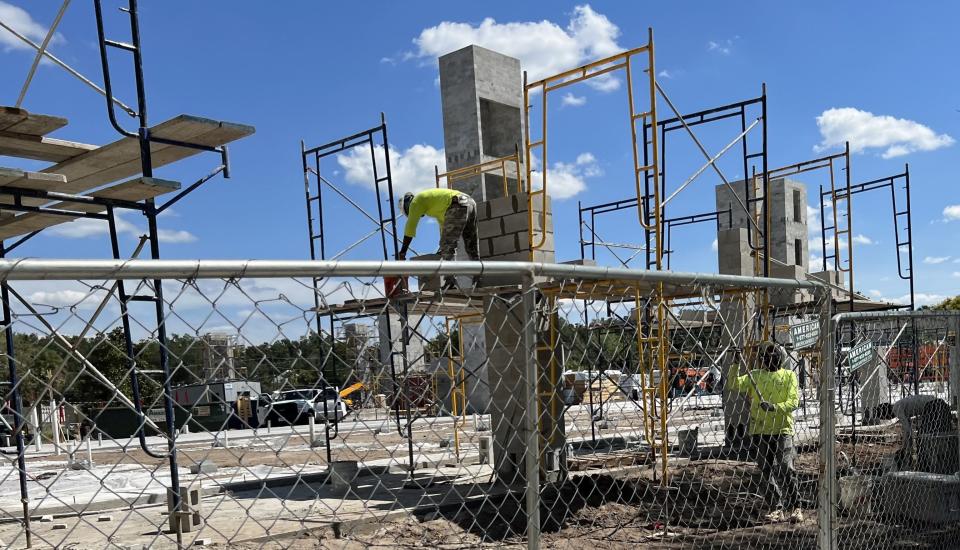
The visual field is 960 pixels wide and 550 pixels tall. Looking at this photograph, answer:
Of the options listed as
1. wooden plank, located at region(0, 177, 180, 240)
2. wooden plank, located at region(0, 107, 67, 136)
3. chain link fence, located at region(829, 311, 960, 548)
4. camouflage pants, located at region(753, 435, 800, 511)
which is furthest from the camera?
camouflage pants, located at region(753, 435, 800, 511)

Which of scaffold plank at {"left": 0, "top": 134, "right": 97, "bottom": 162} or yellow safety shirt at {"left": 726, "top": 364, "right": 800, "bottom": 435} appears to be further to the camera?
yellow safety shirt at {"left": 726, "top": 364, "right": 800, "bottom": 435}

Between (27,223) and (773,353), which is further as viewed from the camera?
(773,353)

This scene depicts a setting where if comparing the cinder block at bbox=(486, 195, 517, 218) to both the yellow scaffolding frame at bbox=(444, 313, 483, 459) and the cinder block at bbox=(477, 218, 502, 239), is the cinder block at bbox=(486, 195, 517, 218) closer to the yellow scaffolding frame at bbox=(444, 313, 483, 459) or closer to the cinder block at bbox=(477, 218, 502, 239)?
the cinder block at bbox=(477, 218, 502, 239)

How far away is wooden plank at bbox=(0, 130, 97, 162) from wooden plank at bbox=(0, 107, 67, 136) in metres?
0.06

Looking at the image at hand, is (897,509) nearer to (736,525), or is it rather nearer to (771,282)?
(736,525)

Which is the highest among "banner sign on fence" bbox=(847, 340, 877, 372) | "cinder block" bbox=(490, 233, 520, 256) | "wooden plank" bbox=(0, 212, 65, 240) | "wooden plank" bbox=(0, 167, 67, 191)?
"wooden plank" bbox=(0, 167, 67, 191)

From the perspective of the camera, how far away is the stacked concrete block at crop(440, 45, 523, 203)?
17.7 meters

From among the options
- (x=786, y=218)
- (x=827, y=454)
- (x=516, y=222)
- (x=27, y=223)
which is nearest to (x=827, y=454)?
(x=827, y=454)

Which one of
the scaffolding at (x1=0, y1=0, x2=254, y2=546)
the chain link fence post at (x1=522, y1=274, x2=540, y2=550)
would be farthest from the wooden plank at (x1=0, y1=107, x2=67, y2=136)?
the chain link fence post at (x1=522, y1=274, x2=540, y2=550)

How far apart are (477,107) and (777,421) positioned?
37.7 feet

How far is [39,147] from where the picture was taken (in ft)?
19.6

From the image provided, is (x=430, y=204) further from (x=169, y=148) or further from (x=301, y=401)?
(x=301, y=401)

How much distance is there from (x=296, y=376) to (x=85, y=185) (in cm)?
459

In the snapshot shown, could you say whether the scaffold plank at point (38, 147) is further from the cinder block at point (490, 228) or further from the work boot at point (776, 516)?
the work boot at point (776, 516)
